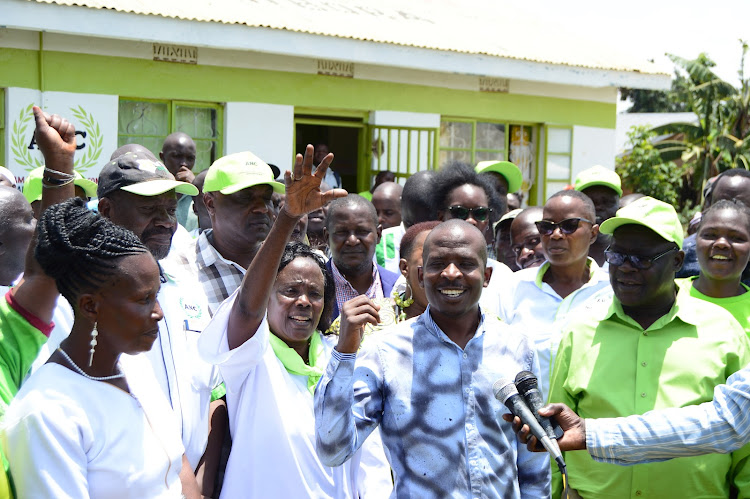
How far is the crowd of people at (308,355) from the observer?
2.42m

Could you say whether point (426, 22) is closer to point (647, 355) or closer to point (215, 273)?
point (215, 273)

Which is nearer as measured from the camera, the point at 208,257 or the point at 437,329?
the point at 437,329

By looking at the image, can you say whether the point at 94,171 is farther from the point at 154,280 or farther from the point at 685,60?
the point at 685,60

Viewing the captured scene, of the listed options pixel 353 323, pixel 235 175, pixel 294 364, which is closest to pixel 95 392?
pixel 353 323

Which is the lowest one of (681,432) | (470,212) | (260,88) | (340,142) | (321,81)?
(681,432)

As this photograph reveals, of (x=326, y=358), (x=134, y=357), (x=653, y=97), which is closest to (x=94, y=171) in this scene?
(x=326, y=358)

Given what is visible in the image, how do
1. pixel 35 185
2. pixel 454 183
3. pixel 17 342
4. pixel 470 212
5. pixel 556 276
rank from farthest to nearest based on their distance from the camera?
pixel 454 183 → pixel 470 212 → pixel 35 185 → pixel 556 276 → pixel 17 342

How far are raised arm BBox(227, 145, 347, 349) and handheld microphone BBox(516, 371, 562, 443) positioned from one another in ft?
2.79

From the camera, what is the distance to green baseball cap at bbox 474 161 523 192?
6.55 m

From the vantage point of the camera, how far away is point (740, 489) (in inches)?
124

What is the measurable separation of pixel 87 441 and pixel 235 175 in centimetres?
207

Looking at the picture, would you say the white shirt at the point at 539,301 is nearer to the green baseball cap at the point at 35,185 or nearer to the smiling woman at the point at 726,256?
the smiling woman at the point at 726,256

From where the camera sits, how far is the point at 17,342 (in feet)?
9.18

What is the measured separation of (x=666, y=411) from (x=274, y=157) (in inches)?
334
